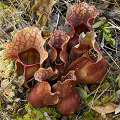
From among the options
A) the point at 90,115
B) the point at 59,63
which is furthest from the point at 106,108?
the point at 59,63

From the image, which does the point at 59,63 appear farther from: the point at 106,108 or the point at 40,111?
the point at 106,108

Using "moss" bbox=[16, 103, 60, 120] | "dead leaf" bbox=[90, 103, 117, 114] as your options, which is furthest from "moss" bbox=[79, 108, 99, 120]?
"moss" bbox=[16, 103, 60, 120]

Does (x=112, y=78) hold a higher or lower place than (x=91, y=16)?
lower

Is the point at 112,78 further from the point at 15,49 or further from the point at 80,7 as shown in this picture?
the point at 15,49

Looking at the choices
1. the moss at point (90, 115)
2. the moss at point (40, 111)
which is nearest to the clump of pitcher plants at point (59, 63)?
the moss at point (40, 111)

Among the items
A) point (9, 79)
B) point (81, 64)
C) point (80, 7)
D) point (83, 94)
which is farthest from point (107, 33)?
point (9, 79)

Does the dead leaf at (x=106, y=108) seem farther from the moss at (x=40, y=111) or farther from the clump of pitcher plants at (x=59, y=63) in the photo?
the moss at (x=40, y=111)

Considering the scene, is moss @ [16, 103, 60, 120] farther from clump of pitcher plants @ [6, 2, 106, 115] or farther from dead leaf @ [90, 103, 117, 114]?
dead leaf @ [90, 103, 117, 114]

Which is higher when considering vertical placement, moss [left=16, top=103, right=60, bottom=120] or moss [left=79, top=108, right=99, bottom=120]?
moss [left=16, top=103, right=60, bottom=120]
